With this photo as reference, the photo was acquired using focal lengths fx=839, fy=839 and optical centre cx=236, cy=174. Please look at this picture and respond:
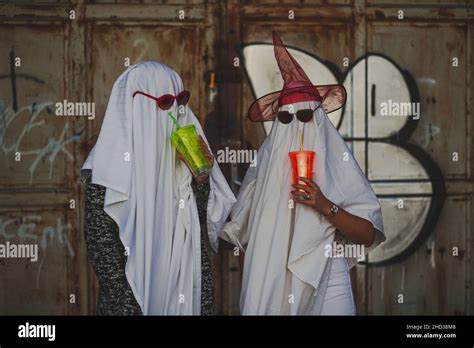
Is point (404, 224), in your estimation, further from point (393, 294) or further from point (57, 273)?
point (57, 273)

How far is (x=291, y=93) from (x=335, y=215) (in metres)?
0.65

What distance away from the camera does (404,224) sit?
240 inches

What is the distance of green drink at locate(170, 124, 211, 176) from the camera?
13.2ft

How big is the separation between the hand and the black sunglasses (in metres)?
0.32

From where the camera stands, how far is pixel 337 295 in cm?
414

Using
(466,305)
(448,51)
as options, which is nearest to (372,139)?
(448,51)
